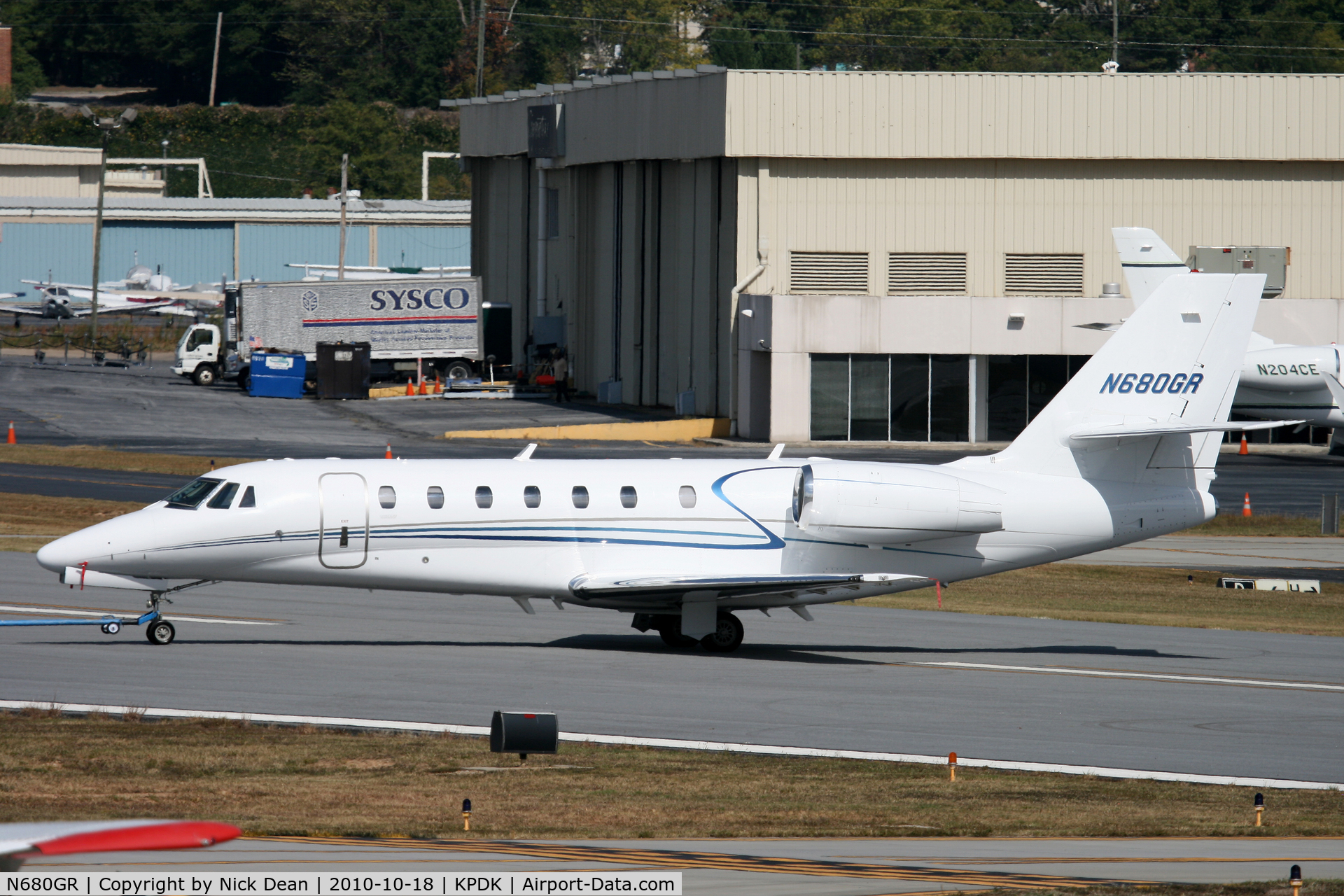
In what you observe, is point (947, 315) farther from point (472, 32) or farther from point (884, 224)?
point (472, 32)

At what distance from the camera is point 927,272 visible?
2411 inches

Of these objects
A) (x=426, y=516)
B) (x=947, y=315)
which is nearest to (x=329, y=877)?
(x=426, y=516)

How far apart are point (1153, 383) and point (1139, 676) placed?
4.55 meters

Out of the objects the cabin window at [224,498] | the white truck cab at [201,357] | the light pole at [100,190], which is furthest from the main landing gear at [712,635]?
the light pole at [100,190]

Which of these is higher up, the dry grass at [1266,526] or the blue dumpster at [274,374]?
the blue dumpster at [274,374]

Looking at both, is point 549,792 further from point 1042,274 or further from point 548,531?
point 1042,274

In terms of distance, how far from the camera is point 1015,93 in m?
59.5

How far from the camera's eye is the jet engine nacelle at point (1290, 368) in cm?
5434

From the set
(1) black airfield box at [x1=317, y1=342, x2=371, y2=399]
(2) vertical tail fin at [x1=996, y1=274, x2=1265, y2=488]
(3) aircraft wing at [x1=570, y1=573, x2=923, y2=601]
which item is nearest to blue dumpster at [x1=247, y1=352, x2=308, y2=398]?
(1) black airfield box at [x1=317, y1=342, x2=371, y2=399]

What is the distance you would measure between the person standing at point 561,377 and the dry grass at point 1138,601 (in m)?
37.2

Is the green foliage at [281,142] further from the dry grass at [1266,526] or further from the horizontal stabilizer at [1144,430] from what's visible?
the horizontal stabilizer at [1144,430]

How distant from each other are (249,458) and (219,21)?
5192 inches

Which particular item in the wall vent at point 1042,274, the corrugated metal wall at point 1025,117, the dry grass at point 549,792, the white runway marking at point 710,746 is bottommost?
the white runway marking at point 710,746

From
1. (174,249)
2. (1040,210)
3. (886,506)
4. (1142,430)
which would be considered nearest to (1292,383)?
(1040,210)
